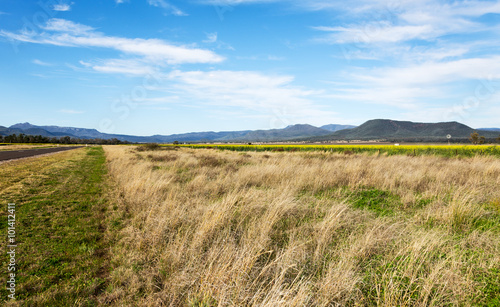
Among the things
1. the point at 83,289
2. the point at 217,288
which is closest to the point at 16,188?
the point at 83,289

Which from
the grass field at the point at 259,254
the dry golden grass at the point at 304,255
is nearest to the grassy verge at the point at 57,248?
the grass field at the point at 259,254

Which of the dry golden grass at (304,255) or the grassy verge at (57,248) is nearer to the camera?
the dry golden grass at (304,255)

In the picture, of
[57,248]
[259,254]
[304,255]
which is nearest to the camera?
[259,254]

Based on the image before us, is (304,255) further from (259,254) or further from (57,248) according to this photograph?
(57,248)

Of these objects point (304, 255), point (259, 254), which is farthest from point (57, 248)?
point (304, 255)

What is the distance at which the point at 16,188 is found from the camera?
10.1m

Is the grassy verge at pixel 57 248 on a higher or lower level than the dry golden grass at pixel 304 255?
lower

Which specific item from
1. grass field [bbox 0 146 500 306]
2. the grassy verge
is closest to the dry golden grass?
grass field [bbox 0 146 500 306]

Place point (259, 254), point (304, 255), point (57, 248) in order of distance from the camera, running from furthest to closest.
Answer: point (57, 248) → point (304, 255) → point (259, 254)

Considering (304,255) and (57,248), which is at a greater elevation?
(304,255)

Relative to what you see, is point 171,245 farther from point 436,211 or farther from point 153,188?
point 436,211

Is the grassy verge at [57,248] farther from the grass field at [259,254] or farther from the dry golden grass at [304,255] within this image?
the dry golden grass at [304,255]

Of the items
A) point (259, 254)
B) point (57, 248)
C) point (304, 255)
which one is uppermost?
point (259, 254)

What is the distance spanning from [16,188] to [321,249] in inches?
515
